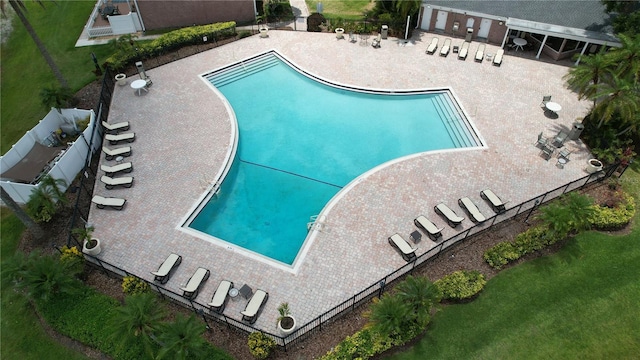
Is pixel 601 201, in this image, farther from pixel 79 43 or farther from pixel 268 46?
pixel 79 43

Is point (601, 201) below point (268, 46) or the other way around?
below

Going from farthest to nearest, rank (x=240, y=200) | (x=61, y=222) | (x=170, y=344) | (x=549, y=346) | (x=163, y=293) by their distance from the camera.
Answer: (x=240, y=200), (x=61, y=222), (x=163, y=293), (x=549, y=346), (x=170, y=344)

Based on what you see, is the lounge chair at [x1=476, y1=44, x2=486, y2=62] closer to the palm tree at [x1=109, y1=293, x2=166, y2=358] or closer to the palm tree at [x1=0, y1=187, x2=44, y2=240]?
the palm tree at [x1=109, y1=293, x2=166, y2=358]

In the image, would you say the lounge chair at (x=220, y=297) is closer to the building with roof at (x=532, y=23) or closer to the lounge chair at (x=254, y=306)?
the lounge chair at (x=254, y=306)

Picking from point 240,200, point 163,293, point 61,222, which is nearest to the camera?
point 163,293

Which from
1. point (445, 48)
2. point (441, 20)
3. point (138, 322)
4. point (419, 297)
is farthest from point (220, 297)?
point (441, 20)

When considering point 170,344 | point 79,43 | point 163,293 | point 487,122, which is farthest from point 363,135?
point 79,43
